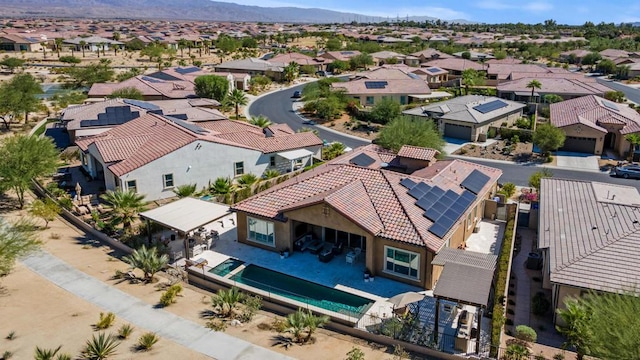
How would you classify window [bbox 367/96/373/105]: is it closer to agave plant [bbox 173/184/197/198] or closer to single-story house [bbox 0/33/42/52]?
agave plant [bbox 173/184/197/198]

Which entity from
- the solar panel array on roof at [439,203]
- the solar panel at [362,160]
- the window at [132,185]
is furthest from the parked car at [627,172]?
the window at [132,185]

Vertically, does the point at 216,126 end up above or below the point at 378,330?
above

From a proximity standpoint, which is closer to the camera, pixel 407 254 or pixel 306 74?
pixel 407 254

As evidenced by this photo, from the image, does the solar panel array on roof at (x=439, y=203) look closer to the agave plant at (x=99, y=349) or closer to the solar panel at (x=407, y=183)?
the solar panel at (x=407, y=183)

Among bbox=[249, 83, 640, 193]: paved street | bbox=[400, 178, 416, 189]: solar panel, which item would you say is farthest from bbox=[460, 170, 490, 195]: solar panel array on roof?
bbox=[249, 83, 640, 193]: paved street

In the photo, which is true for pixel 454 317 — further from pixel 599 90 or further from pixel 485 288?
pixel 599 90

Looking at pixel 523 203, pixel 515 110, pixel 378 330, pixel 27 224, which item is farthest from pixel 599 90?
pixel 27 224
